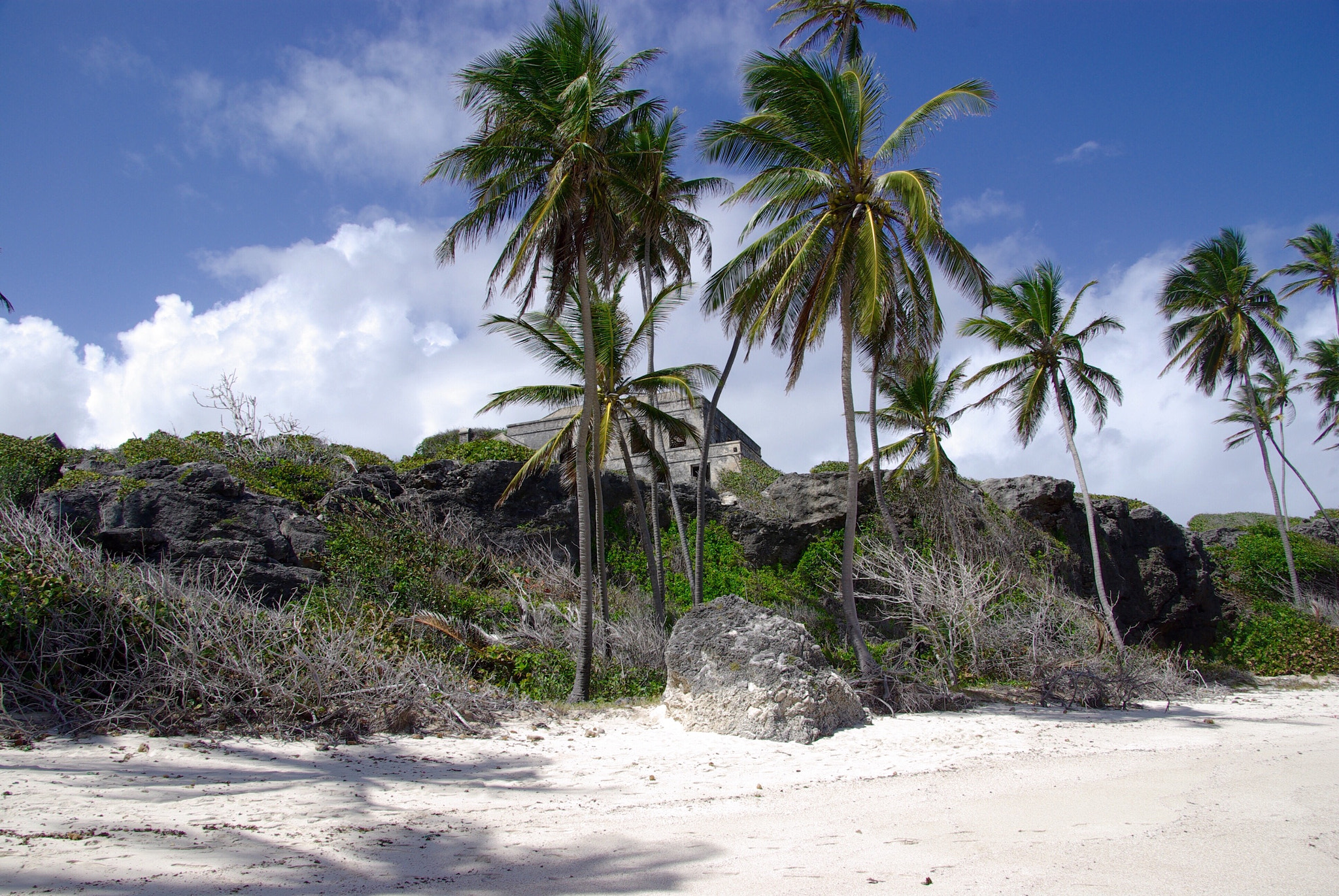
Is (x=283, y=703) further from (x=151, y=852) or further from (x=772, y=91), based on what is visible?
(x=772, y=91)

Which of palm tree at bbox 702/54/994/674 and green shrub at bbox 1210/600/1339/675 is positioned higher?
palm tree at bbox 702/54/994/674

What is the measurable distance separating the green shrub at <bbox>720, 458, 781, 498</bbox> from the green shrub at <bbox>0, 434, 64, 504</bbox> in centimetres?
1429

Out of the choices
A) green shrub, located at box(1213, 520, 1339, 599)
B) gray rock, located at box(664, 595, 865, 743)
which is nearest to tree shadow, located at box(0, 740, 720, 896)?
gray rock, located at box(664, 595, 865, 743)

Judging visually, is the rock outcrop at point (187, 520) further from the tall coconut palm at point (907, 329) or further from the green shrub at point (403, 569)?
the tall coconut palm at point (907, 329)

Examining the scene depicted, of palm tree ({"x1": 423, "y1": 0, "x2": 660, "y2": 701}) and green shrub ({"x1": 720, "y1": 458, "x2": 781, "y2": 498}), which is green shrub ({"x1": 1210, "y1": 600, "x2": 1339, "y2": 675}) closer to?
green shrub ({"x1": 720, "y1": 458, "x2": 781, "y2": 498})

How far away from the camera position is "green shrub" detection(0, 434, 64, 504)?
1268 cm

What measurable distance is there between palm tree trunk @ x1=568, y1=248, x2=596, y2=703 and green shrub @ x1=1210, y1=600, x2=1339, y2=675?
60.8 feet

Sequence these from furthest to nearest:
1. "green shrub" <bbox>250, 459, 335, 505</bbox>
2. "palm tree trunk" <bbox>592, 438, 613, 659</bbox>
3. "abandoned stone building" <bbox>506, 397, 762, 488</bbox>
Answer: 1. "abandoned stone building" <bbox>506, 397, 762, 488</bbox>
2. "green shrub" <bbox>250, 459, 335, 505</bbox>
3. "palm tree trunk" <bbox>592, 438, 613, 659</bbox>

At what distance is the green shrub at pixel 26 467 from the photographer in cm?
1268

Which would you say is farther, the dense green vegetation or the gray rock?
the dense green vegetation

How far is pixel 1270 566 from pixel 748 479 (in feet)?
64.2

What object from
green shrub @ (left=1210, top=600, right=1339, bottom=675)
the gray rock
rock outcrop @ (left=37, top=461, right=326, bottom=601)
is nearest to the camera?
the gray rock

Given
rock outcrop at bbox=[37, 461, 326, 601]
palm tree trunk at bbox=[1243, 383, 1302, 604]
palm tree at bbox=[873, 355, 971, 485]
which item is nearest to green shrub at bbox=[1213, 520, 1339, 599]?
palm tree trunk at bbox=[1243, 383, 1302, 604]

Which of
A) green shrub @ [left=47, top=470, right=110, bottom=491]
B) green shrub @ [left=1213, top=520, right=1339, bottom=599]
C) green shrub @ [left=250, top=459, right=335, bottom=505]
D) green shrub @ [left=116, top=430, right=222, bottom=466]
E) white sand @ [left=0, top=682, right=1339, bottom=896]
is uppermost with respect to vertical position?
green shrub @ [left=116, top=430, right=222, bottom=466]
